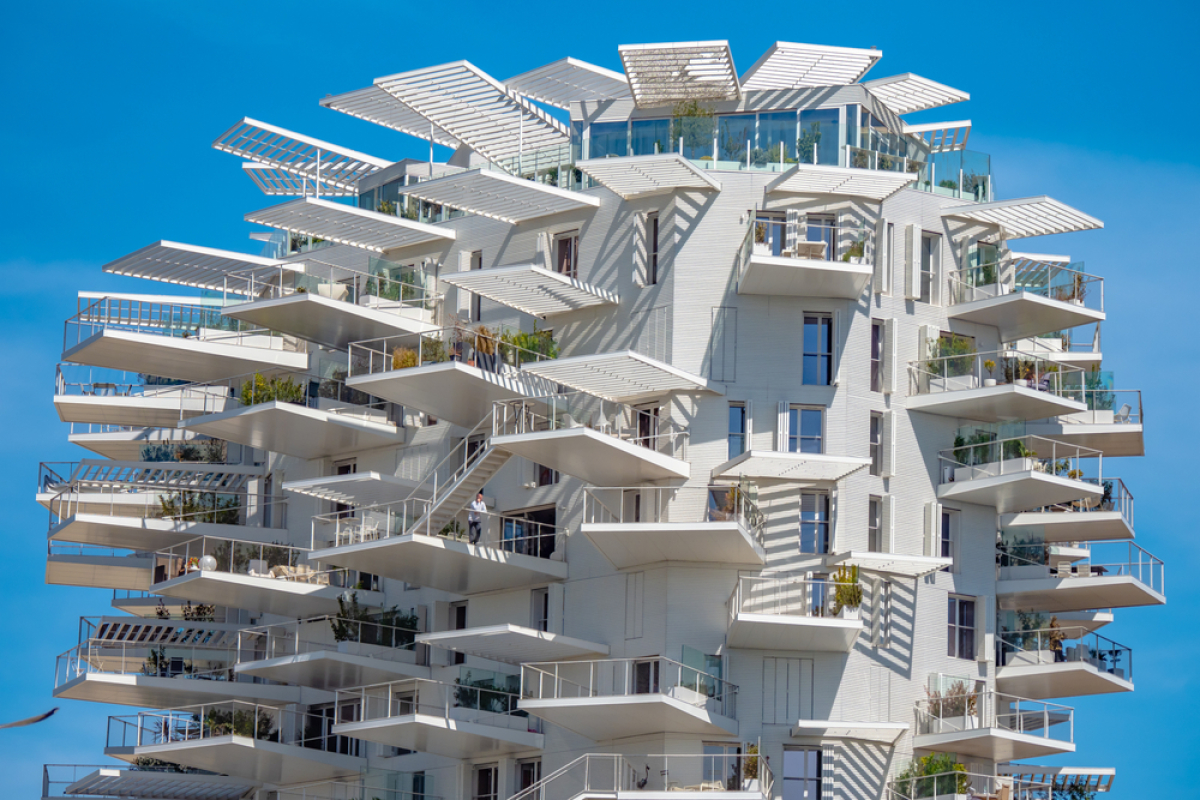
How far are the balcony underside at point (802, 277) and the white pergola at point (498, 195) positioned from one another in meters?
4.97

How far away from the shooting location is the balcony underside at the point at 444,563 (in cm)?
4759

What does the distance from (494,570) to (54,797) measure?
1702 centimetres

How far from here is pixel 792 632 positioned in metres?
46.1

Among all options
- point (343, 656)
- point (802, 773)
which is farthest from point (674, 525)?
point (343, 656)

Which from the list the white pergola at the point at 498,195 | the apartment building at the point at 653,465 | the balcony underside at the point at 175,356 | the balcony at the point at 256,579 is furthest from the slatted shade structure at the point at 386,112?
the balcony at the point at 256,579

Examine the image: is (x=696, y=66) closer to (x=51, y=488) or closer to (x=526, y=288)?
(x=526, y=288)

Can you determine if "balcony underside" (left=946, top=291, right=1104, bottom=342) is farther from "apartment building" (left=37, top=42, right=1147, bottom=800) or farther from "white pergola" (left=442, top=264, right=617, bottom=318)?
"white pergola" (left=442, top=264, right=617, bottom=318)

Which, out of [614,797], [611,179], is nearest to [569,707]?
[614,797]

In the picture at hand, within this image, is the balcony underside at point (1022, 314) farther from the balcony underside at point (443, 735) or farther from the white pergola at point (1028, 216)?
the balcony underside at point (443, 735)

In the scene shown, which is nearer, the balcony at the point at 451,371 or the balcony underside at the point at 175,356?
the balcony at the point at 451,371

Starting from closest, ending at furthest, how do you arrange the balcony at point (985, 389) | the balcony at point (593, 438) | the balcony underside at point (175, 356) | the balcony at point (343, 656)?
the balcony at point (593, 438)
the balcony at point (985, 389)
the balcony at point (343, 656)
the balcony underside at point (175, 356)

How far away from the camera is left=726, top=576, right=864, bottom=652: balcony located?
45.8 meters

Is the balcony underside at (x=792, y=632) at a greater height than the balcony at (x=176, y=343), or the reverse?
the balcony at (x=176, y=343)

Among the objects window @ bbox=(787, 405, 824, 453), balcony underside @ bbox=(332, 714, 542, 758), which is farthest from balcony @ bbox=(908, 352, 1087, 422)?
balcony underside @ bbox=(332, 714, 542, 758)
